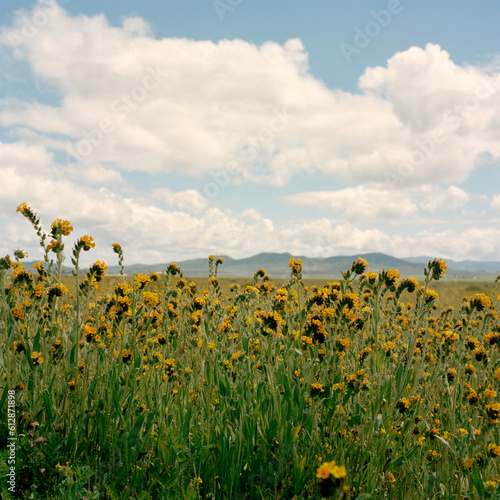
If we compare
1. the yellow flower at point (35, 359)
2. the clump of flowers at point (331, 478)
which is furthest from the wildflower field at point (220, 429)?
the clump of flowers at point (331, 478)

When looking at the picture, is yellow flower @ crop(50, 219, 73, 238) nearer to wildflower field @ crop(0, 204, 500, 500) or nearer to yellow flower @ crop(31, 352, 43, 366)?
wildflower field @ crop(0, 204, 500, 500)

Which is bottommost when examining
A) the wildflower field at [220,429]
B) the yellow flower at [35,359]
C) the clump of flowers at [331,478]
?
the wildflower field at [220,429]

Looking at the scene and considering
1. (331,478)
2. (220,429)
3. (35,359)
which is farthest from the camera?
(35,359)

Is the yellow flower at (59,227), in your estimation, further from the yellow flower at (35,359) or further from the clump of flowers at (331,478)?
the clump of flowers at (331,478)

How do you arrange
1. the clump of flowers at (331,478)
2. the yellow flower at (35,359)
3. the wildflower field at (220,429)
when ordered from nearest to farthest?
the clump of flowers at (331,478) → the wildflower field at (220,429) → the yellow flower at (35,359)

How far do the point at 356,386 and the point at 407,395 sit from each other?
1101 millimetres

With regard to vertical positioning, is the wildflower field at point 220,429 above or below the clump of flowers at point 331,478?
below

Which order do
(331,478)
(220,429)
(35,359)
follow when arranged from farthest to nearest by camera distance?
(35,359) < (220,429) < (331,478)

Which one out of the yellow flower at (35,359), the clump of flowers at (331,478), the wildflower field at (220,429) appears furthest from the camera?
the yellow flower at (35,359)

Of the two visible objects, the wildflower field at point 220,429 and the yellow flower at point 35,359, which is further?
the yellow flower at point 35,359

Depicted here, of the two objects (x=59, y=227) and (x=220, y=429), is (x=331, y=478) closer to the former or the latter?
(x=220, y=429)

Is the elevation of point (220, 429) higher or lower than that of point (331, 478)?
lower

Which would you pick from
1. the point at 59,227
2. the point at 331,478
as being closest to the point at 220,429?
the point at 331,478

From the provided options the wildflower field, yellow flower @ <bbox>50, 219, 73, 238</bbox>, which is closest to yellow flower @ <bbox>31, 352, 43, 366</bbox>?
the wildflower field
